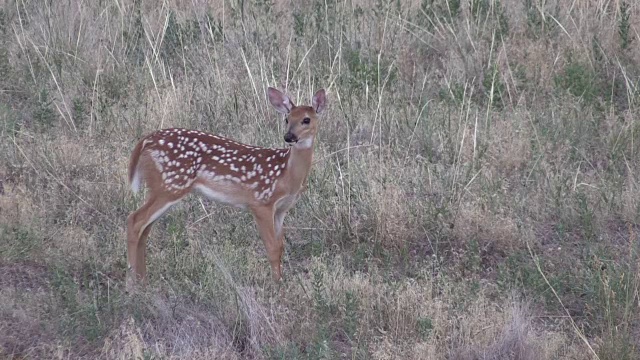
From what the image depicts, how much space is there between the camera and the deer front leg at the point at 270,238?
23.9 ft

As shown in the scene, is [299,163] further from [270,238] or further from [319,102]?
[270,238]

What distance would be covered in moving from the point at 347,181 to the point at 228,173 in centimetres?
102

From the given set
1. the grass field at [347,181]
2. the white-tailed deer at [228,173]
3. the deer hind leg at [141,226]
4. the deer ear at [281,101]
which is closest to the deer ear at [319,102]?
the white-tailed deer at [228,173]

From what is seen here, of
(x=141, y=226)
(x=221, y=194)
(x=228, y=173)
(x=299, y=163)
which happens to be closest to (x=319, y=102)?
(x=299, y=163)

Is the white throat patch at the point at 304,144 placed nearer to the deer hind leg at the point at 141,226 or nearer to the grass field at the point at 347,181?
the grass field at the point at 347,181

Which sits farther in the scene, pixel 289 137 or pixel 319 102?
pixel 319 102

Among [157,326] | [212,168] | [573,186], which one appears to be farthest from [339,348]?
[573,186]

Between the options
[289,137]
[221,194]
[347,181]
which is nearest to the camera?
[289,137]

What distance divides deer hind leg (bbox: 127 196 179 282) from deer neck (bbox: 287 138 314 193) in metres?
0.75

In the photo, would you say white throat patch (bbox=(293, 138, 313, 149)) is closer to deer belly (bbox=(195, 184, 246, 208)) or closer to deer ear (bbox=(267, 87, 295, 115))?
deer ear (bbox=(267, 87, 295, 115))

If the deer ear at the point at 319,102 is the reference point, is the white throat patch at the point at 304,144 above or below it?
below

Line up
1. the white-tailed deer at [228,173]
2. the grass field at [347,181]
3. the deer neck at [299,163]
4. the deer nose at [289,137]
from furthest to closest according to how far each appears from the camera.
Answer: the deer neck at [299,163] → the white-tailed deer at [228,173] → the deer nose at [289,137] → the grass field at [347,181]

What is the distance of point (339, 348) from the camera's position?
6.52 metres

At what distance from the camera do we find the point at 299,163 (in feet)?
24.6
